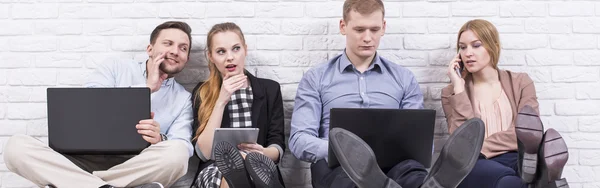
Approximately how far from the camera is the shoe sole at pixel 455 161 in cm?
183

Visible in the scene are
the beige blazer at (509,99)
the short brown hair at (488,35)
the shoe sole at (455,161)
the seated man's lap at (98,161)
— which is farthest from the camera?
the short brown hair at (488,35)

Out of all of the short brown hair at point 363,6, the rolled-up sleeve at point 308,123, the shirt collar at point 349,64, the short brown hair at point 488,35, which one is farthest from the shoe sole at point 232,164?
the short brown hair at point 488,35

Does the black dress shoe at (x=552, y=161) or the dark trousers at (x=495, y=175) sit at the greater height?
the black dress shoe at (x=552, y=161)

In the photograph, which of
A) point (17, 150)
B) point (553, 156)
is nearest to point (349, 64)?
point (553, 156)

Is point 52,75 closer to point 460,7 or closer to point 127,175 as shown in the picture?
point 127,175

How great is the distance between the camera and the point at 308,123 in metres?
2.61

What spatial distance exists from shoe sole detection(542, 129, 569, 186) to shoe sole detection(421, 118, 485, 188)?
1.11 ft

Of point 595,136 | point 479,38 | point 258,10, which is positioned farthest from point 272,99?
point 595,136

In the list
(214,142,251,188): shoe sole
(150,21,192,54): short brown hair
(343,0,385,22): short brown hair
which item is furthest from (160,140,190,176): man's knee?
(343,0,385,22): short brown hair

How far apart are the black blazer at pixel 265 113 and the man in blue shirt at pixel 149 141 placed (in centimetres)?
13

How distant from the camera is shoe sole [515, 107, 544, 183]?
211 centimetres

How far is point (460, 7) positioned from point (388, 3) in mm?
351

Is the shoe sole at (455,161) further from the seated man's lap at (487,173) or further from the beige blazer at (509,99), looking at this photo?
the beige blazer at (509,99)

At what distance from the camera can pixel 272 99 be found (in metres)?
2.79
